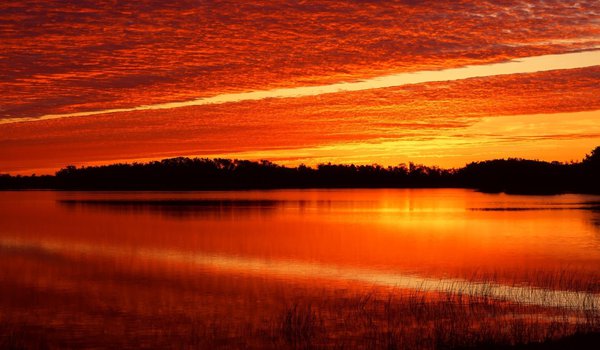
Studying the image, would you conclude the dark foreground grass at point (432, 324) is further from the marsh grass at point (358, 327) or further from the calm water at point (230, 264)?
the calm water at point (230, 264)

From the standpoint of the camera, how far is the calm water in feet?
74.4

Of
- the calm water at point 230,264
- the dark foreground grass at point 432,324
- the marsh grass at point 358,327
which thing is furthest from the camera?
the calm water at point 230,264

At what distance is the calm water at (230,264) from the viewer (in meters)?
22.7

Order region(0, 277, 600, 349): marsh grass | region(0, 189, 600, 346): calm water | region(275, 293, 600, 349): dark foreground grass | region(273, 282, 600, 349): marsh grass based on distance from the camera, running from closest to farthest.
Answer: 1. region(275, 293, 600, 349): dark foreground grass
2. region(273, 282, 600, 349): marsh grass
3. region(0, 277, 600, 349): marsh grass
4. region(0, 189, 600, 346): calm water

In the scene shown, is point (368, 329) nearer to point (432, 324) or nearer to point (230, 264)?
point (432, 324)

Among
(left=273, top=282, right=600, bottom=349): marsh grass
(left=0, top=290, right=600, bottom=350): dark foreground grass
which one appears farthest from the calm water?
(left=273, top=282, right=600, bottom=349): marsh grass

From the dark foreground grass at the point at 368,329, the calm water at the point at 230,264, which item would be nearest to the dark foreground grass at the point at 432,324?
the dark foreground grass at the point at 368,329

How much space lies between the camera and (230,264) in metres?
35.6

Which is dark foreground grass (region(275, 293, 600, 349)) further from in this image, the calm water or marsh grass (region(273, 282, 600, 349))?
the calm water

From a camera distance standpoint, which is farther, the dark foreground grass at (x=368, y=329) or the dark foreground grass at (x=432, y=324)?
the dark foreground grass at (x=368, y=329)

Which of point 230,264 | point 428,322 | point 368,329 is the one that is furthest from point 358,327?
point 230,264

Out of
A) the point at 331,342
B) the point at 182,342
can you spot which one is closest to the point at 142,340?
the point at 182,342

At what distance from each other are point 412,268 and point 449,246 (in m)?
12.2

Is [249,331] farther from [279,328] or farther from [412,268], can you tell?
[412,268]
